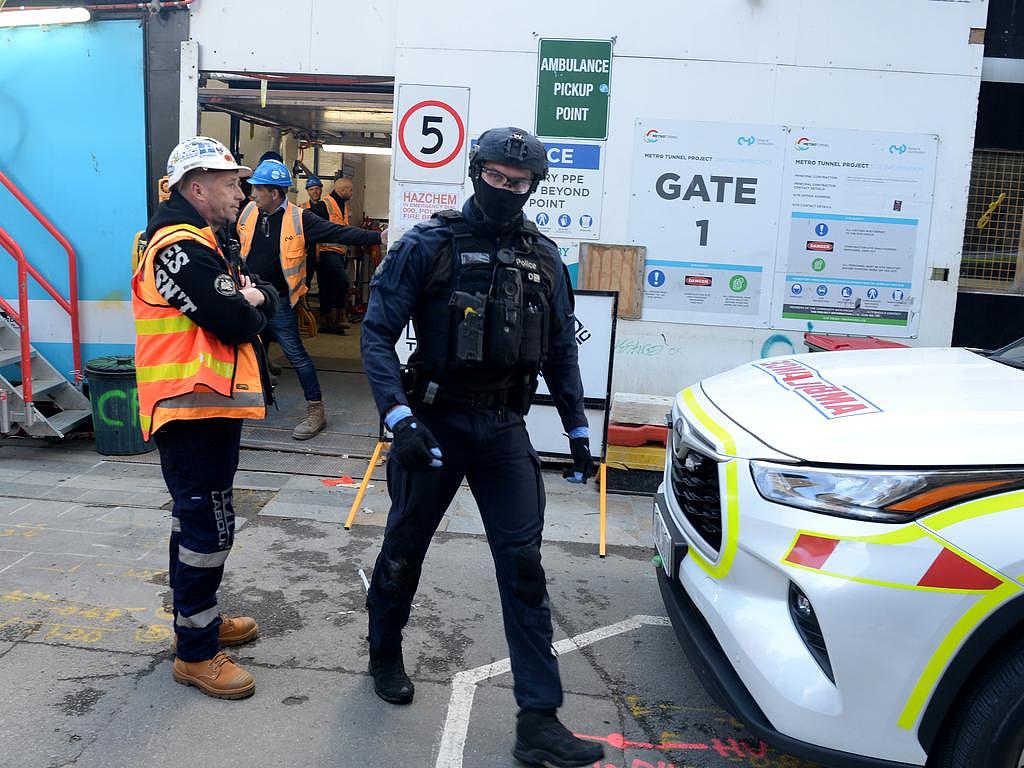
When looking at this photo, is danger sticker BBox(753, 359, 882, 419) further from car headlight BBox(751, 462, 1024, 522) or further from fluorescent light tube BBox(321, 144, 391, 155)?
fluorescent light tube BBox(321, 144, 391, 155)

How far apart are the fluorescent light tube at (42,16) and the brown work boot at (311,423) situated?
335 centimetres

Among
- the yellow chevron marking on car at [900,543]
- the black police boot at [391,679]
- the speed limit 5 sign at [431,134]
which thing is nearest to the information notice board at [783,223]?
the speed limit 5 sign at [431,134]

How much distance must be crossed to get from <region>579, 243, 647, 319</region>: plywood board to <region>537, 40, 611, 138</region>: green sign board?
847 millimetres

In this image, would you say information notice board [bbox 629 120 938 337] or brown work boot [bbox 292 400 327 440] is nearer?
information notice board [bbox 629 120 938 337]

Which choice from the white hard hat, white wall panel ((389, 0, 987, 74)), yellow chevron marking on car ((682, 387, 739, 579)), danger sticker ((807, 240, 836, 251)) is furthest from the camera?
danger sticker ((807, 240, 836, 251))

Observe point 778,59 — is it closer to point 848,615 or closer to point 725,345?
point 725,345

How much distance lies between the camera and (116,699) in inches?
136

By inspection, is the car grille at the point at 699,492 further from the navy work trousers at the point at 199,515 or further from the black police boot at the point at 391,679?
the navy work trousers at the point at 199,515

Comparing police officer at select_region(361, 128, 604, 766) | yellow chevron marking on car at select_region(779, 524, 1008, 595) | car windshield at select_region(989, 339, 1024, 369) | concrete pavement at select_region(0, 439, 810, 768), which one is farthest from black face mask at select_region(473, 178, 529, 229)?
car windshield at select_region(989, 339, 1024, 369)

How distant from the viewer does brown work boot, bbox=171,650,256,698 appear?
3.48 metres

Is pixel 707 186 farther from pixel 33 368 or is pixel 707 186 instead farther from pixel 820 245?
pixel 33 368

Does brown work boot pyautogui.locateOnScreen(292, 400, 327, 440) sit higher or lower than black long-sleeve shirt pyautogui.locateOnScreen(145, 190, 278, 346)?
lower

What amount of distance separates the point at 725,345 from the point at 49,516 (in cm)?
473

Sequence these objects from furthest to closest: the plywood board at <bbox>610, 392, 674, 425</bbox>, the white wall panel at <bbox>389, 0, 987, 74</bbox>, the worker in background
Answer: the worker in background → the white wall panel at <bbox>389, 0, 987, 74</bbox> → the plywood board at <bbox>610, 392, 674, 425</bbox>
